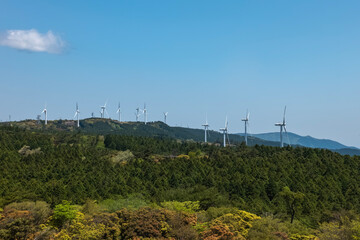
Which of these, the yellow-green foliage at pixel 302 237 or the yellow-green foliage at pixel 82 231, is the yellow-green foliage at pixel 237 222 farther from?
the yellow-green foliage at pixel 82 231

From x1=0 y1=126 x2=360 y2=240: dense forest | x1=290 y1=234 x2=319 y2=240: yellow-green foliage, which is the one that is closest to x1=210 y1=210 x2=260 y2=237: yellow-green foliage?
x1=0 y1=126 x2=360 y2=240: dense forest

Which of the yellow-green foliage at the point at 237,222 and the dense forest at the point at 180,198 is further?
the yellow-green foliage at the point at 237,222

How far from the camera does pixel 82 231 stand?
70.6 m

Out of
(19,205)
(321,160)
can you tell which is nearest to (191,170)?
(321,160)

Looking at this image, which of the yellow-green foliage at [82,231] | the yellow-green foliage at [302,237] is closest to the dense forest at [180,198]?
the yellow-green foliage at [82,231]

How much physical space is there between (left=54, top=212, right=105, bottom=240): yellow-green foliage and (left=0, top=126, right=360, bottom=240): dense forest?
0.18 metres

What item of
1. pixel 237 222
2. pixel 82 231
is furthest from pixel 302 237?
pixel 82 231

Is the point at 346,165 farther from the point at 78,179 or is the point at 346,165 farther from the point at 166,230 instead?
the point at 166,230

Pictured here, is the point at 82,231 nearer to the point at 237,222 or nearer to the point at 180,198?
the point at 237,222

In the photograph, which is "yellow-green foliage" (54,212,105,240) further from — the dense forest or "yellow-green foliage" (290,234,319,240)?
"yellow-green foliage" (290,234,319,240)

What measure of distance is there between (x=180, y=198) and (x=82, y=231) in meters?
59.6

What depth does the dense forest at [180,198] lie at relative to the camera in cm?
7131

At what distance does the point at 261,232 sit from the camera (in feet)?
239

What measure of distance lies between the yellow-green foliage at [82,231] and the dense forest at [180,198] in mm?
183
